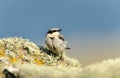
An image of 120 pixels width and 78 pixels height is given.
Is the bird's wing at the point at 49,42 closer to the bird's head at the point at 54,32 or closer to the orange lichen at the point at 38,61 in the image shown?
the bird's head at the point at 54,32

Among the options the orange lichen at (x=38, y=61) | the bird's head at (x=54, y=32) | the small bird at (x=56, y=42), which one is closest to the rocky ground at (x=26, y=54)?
the orange lichen at (x=38, y=61)

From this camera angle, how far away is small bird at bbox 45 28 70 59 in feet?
60.2

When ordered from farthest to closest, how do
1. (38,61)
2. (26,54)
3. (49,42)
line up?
(49,42), (26,54), (38,61)

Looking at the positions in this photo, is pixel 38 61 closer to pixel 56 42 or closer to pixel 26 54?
pixel 26 54

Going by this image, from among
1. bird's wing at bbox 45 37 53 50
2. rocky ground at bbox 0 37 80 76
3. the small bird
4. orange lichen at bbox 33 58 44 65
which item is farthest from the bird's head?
orange lichen at bbox 33 58 44 65

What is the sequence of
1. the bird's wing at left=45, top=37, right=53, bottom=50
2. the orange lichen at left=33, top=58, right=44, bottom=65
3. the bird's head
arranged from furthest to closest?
the bird's head, the bird's wing at left=45, top=37, right=53, bottom=50, the orange lichen at left=33, top=58, right=44, bottom=65

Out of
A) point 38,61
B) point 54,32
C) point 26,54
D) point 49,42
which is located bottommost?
point 38,61

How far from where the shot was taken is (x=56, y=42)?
18422 millimetres

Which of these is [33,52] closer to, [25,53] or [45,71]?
[25,53]

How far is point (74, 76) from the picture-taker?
679cm

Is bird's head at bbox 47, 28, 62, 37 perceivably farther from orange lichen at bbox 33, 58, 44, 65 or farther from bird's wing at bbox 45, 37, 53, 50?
orange lichen at bbox 33, 58, 44, 65

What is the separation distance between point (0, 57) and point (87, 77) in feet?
30.8

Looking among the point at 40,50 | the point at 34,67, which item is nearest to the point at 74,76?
the point at 34,67

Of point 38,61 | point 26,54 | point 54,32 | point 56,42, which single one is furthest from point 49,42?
point 38,61
